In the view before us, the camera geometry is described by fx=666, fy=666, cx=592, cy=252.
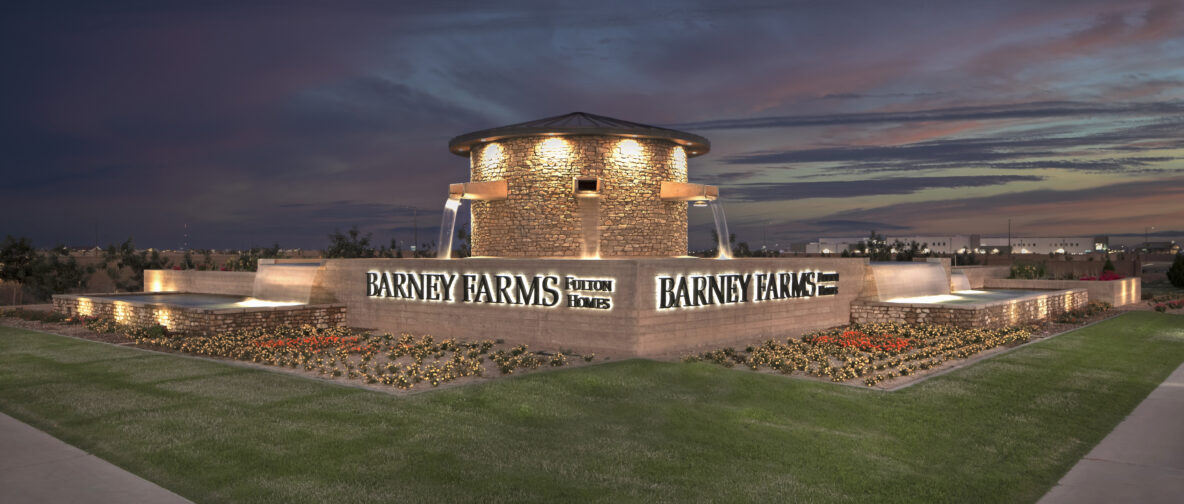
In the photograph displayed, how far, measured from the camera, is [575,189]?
71.7 ft

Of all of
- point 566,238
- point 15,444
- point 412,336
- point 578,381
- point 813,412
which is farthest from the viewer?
point 566,238

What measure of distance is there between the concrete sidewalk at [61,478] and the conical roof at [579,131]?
647 inches

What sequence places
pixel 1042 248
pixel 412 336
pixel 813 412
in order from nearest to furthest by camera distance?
pixel 813 412, pixel 412 336, pixel 1042 248

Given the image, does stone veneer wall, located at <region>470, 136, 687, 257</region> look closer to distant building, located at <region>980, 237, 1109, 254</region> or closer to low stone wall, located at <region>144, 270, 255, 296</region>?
low stone wall, located at <region>144, 270, 255, 296</region>

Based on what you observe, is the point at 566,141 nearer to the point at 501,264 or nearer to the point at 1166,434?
the point at 501,264

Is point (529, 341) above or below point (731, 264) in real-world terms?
below

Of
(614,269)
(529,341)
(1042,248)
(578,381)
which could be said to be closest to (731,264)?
(614,269)

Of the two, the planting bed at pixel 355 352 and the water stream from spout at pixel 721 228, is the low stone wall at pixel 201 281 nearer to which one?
the planting bed at pixel 355 352

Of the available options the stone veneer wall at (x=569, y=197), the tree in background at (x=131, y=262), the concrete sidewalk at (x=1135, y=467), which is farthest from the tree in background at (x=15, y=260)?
the concrete sidewalk at (x=1135, y=467)

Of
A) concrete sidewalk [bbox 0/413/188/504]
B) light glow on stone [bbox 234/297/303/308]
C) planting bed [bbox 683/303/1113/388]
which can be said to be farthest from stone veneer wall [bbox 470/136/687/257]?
concrete sidewalk [bbox 0/413/188/504]

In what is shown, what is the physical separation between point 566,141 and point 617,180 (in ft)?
7.02

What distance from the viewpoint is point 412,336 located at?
18.3 m

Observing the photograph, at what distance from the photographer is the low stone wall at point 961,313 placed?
19.0 meters

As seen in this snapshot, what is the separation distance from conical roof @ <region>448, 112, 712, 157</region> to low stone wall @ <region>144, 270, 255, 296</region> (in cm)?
972
